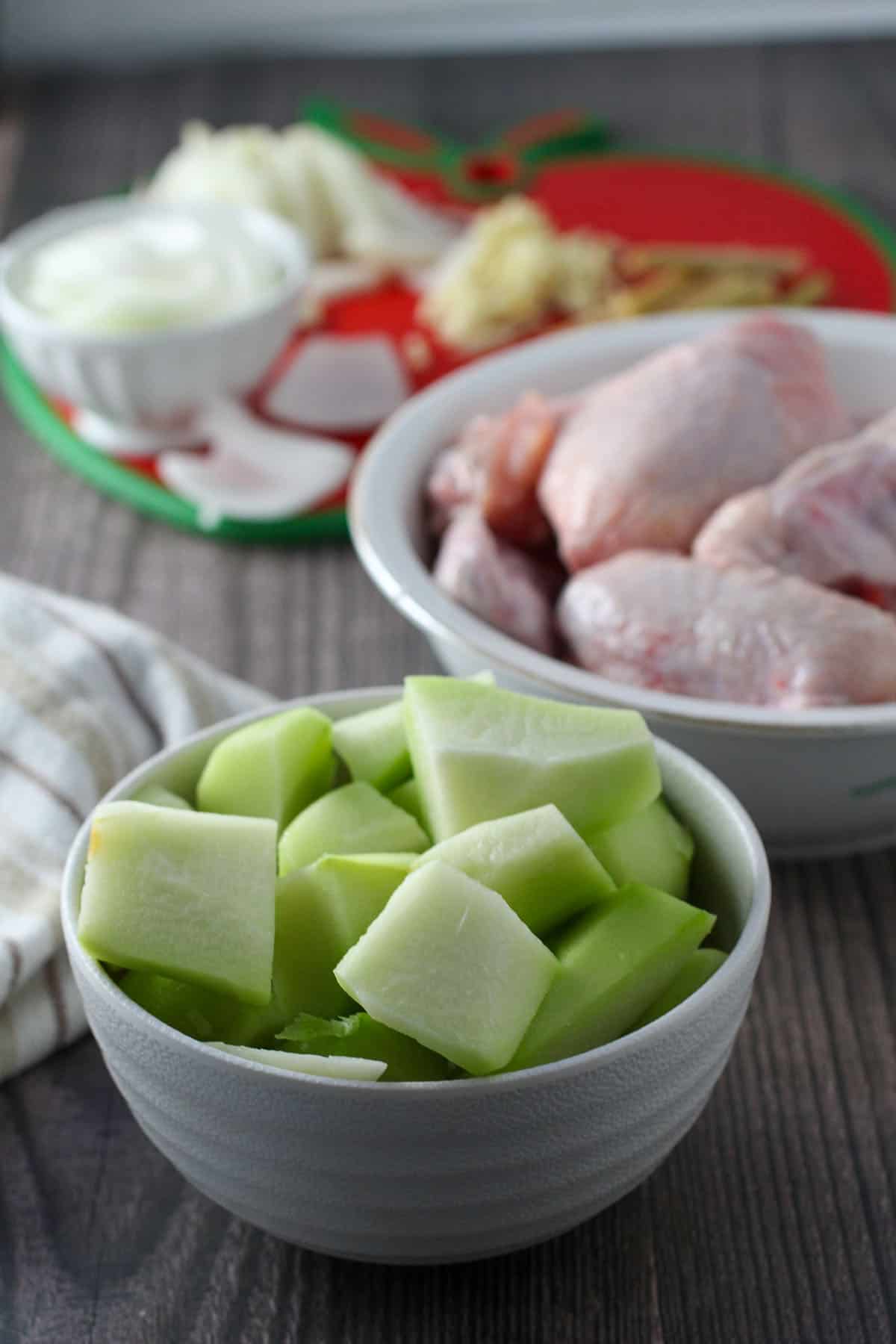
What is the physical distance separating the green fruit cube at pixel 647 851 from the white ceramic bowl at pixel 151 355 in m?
0.91

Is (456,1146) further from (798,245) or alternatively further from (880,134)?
(880,134)

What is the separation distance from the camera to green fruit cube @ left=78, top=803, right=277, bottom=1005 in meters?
0.72

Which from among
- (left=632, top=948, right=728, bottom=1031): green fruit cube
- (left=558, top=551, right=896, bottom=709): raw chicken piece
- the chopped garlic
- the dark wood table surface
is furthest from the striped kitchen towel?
the chopped garlic

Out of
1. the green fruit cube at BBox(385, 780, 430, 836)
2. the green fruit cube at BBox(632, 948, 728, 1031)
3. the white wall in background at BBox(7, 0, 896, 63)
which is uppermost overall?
the green fruit cube at BBox(385, 780, 430, 836)

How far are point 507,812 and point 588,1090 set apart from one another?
15 centimetres

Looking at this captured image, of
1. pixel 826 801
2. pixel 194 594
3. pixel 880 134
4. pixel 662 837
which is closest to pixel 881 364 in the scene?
pixel 826 801

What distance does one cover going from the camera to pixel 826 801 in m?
1.06

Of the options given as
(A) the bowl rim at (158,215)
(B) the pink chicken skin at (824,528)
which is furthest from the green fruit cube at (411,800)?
(A) the bowl rim at (158,215)

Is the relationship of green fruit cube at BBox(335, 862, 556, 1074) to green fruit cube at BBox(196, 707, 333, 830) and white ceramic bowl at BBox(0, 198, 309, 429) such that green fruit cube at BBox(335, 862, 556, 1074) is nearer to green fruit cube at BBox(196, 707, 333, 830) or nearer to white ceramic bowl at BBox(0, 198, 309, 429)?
green fruit cube at BBox(196, 707, 333, 830)

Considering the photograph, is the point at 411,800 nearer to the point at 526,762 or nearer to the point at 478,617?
the point at 526,762

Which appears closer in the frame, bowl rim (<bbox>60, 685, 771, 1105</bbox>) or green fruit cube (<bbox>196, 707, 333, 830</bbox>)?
bowl rim (<bbox>60, 685, 771, 1105</bbox>)

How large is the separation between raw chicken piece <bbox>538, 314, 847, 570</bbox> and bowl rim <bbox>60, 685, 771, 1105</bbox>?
14.6 inches

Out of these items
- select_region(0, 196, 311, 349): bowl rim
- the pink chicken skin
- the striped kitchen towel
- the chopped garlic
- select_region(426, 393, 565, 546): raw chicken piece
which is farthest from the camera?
the chopped garlic

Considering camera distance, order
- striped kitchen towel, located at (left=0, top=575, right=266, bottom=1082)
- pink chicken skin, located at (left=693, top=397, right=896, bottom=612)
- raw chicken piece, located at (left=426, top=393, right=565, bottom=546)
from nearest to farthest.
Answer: striped kitchen towel, located at (left=0, top=575, right=266, bottom=1082), pink chicken skin, located at (left=693, top=397, right=896, bottom=612), raw chicken piece, located at (left=426, top=393, right=565, bottom=546)
